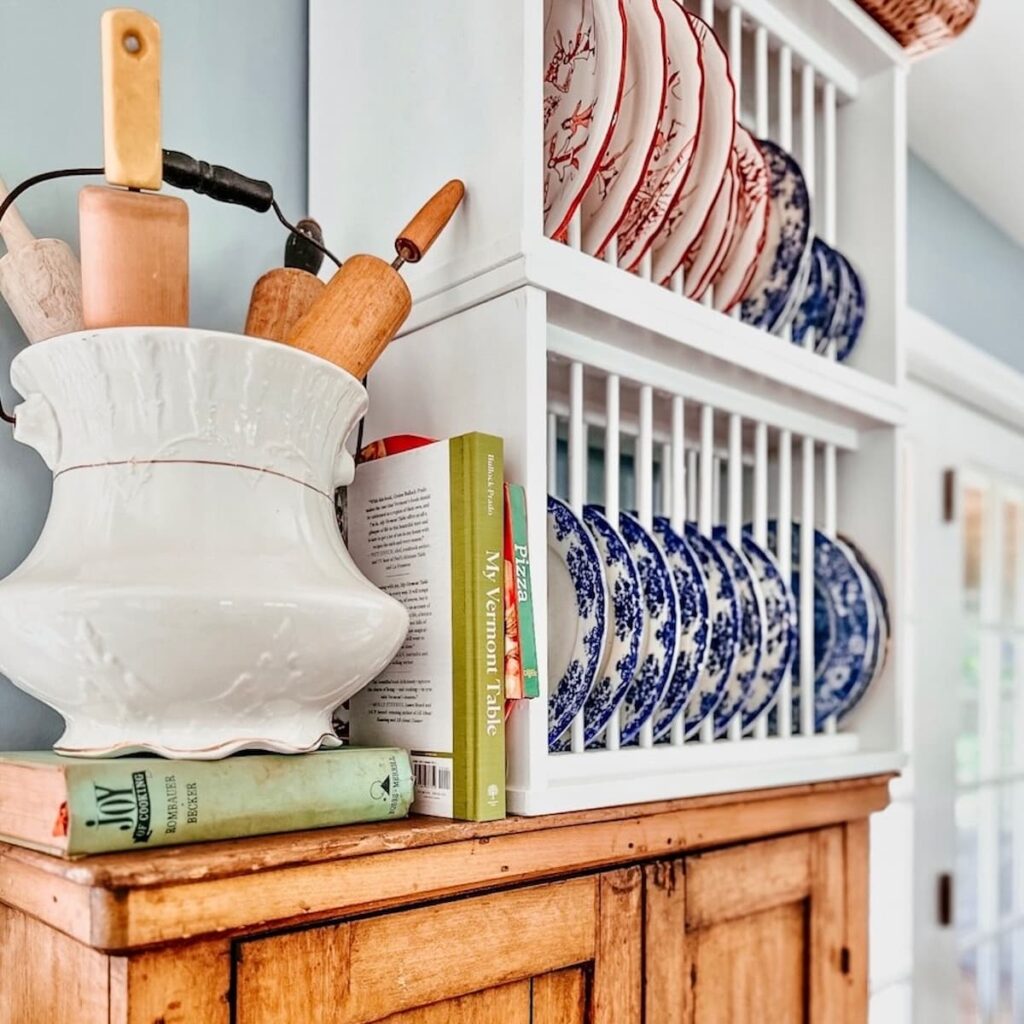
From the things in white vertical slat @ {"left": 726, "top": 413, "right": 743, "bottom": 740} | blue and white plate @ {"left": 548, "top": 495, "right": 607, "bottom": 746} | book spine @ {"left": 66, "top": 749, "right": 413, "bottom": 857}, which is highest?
white vertical slat @ {"left": 726, "top": 413, "right": 743, "bottom": 740}

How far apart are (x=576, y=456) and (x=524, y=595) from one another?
0.59 ft

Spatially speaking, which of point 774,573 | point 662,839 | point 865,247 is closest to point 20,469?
point 662,839

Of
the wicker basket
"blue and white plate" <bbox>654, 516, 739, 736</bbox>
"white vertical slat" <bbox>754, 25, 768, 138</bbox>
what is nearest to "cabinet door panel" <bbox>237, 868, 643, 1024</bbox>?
"blue and white plate" <bbox>654, 516, 739, 736</bbox>

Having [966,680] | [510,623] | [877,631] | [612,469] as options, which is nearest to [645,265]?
[612,469]

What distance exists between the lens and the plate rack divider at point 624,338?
91 centimetres

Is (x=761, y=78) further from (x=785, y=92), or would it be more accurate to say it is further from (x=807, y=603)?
(x=807, y=603)

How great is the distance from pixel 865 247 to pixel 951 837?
1.27 m

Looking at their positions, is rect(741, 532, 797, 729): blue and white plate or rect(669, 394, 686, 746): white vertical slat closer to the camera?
rect(669, 394, 686, 746): white vertical slat

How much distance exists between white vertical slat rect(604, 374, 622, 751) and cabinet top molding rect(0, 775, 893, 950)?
0.08 meters

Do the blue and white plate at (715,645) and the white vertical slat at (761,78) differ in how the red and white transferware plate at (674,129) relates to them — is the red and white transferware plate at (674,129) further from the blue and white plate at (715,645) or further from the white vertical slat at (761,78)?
the blue and white plate at (715,645)

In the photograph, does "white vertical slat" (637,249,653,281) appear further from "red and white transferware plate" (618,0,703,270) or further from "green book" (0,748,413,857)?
"green book" (0,748,413,857)

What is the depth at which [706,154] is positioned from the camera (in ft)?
3.62

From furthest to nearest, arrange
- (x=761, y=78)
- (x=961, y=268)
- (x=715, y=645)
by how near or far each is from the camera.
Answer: (x=961, y=268) < (x=761, y=78) < (x=715, y=645)

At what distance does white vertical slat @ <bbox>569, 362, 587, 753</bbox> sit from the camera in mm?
979
